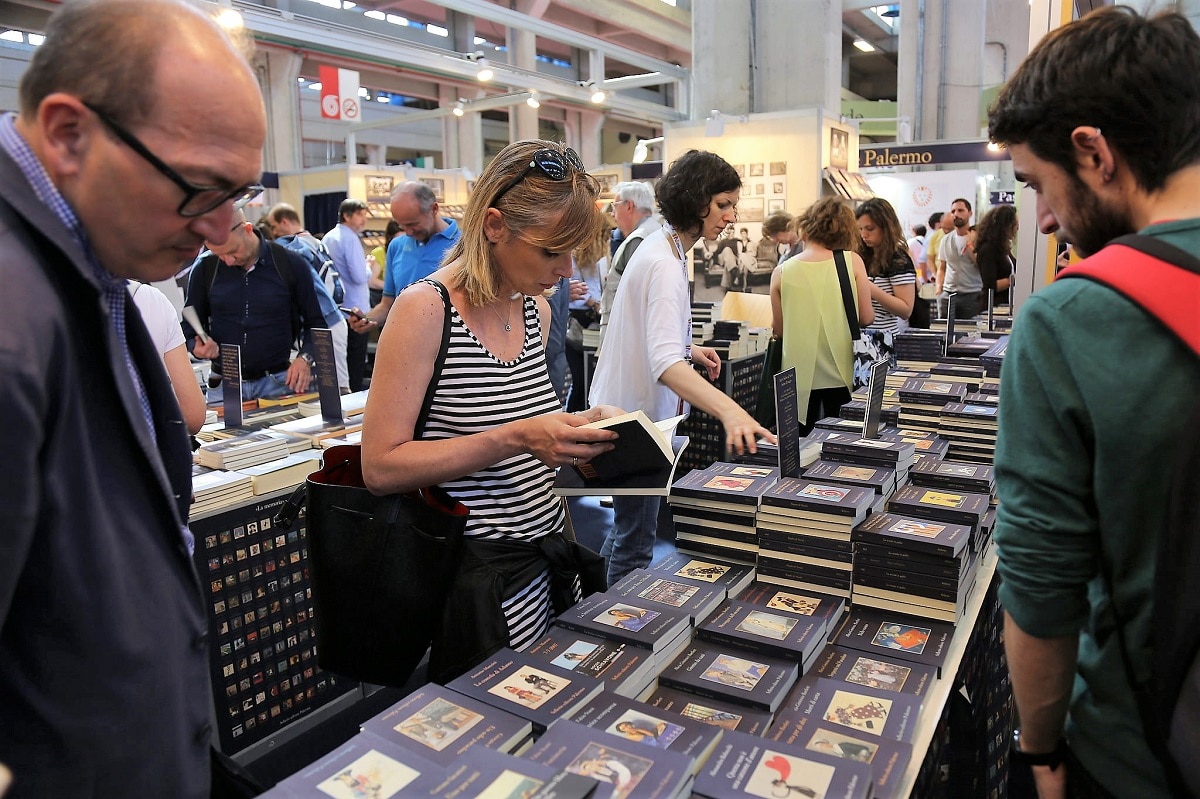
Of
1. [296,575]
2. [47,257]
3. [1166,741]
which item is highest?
[47,257]

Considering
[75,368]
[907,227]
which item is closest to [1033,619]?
[75,368]

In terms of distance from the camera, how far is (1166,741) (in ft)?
2.89

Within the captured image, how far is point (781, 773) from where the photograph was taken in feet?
3.43

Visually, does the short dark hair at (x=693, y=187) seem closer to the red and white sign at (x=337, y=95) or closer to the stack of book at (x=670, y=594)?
the stack of book at (x=670, y=594)

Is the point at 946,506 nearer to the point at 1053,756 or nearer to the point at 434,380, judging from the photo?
the point at 1053,756

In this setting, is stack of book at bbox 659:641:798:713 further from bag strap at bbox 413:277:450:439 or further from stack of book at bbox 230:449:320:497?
stack of book at bbox 230:449:320:497

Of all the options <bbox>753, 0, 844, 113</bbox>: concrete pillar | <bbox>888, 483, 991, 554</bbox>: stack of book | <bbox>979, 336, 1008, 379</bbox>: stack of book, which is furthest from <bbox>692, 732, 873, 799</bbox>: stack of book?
<bbox>753, 0, 844, 113</bbox>: concrete pillar

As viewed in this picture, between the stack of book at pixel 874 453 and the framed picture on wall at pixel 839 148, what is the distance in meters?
6.40

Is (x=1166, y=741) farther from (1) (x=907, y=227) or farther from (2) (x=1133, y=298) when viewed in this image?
(1) (x=907, y=227)

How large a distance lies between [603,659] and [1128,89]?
107 centimetres

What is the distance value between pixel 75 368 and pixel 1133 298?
3.47 feet

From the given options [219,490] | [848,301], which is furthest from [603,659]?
[848,301]

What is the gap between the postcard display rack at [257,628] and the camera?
2416mm

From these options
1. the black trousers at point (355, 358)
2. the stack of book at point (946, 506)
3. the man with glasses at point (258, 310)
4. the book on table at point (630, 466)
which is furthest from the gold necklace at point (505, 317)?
the black trousers at point (355, 358)
